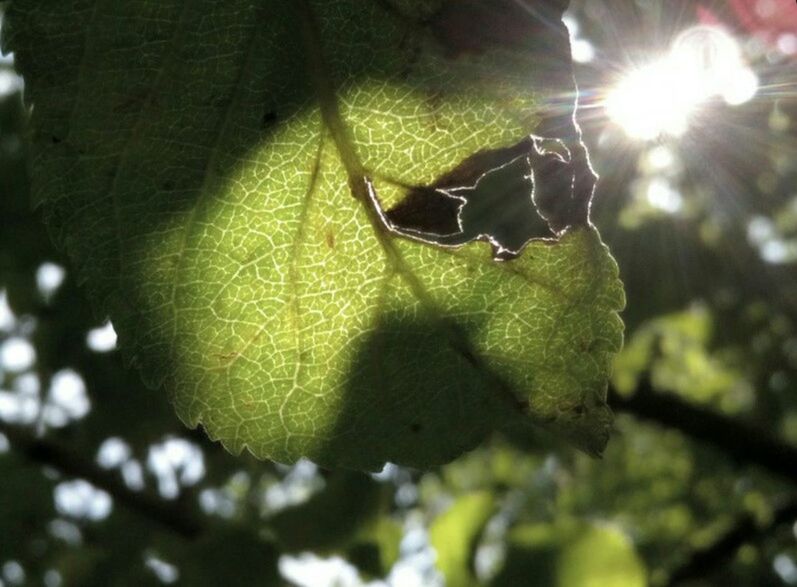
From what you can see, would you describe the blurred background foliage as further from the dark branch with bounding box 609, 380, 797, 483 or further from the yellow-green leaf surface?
the yellow-green leaf surface

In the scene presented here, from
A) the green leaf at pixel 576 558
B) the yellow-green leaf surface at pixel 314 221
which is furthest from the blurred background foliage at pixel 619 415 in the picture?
the yellow-green leaf surface at pixel 314 221

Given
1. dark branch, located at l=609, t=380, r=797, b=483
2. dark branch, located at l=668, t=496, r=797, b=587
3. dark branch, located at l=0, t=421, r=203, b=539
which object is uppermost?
dark branch, located at l=609, t=380, r=797, b=483

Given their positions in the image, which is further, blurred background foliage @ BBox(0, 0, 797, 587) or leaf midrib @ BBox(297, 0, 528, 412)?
blurred background foliage @ BBox(0, 0, 797, 587)

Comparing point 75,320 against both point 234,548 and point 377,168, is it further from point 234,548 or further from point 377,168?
point 377,168

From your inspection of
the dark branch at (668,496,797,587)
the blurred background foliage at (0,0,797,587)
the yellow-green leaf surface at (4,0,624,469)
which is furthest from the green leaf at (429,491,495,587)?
the dark branch at (668,496,797,587)

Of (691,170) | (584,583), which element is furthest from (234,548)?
(691,170)

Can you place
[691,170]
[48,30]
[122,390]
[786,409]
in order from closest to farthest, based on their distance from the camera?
[48,30], [122,390], [691,170], [786,409]

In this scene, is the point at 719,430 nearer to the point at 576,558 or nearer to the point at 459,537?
the point at 459,537
